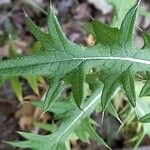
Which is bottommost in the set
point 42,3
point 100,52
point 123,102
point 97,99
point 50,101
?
point 123,102

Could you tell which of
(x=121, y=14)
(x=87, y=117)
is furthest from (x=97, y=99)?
(x=121, y=14)

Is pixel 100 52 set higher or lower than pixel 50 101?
higher

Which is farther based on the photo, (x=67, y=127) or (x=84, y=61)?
(x=67, y=127)

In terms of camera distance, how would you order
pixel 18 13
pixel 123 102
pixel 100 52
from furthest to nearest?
pixel 18 13 < pixel 123 102 < pixel 100 52

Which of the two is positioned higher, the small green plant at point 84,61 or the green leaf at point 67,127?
the small green plant at point 84,61

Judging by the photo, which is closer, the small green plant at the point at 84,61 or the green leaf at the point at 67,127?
the small green plant at the point at 84,61

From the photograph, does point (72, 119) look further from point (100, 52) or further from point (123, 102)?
point (123, 102)

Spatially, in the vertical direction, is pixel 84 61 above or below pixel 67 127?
above

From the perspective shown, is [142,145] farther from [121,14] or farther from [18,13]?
[121,14]

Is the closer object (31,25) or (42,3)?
(31,25)

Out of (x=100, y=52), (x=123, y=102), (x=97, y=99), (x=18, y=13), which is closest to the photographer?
(x=100, y=52)
